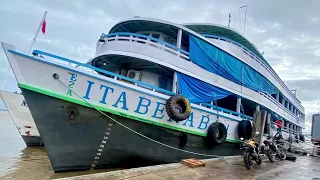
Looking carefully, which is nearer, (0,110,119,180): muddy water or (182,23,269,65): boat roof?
(0,110,119,180): muddy water

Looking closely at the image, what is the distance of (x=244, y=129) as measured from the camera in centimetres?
1061

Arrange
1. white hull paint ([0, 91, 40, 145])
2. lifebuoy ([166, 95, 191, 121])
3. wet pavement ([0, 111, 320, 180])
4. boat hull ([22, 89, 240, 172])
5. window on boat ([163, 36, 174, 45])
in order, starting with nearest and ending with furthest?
1. wet pavement ([0, 111, 320, 180])
2. boat hull ([22, 89, 240, 172])
3. lifebuoy ([166, 95, 191, 121])
4. window on boat ([163, 36, 174, 45])
5. white hull paint ([0, 91, 40, 145])

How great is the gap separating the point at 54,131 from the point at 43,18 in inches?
145

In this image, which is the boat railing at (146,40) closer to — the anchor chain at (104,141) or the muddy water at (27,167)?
the anchor chain at (104,141)

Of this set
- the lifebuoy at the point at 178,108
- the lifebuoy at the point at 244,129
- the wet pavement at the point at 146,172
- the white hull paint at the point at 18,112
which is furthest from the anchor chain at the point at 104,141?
the white hull paint at the point at 18,112

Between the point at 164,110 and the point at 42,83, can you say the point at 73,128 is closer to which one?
the point at 42,83

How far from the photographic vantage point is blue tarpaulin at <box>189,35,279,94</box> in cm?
963

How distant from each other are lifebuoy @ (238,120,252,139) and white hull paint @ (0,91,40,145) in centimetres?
1065

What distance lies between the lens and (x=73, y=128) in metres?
6.66

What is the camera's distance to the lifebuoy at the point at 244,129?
1061 cm

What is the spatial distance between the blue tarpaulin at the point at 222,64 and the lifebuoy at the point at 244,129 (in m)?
1.99

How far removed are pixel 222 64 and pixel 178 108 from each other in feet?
12.9

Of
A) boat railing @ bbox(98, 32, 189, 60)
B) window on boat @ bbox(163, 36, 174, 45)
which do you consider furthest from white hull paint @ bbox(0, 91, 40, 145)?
window on boat @ bbox(163, 36, 174, 45)

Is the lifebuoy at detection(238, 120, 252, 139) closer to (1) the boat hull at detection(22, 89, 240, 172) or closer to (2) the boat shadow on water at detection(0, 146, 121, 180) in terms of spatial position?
(1) the boat hull at detection(22, 89, 240, 172)
